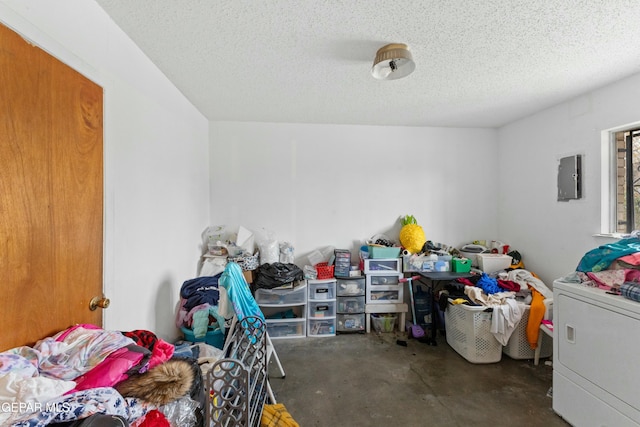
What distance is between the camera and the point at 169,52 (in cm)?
175

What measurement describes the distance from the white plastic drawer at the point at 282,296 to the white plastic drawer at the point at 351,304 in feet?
1.50

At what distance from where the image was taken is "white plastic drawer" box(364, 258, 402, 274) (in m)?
2.99

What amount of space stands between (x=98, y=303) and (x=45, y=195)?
582 mm

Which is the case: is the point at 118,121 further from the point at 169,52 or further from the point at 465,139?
the point at 465,139

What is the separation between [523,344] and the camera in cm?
243

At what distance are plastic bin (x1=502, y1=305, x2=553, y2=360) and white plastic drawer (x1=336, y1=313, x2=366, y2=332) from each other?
1.48 m

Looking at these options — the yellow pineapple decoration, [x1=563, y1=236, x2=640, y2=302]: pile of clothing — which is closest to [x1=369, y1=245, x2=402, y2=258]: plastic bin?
the yellow pineapple decoration

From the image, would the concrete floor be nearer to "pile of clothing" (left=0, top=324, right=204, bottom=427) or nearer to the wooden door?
"pile of clothing" (left=0, top=324, right=204, bottom=427)

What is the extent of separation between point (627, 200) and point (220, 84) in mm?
3726

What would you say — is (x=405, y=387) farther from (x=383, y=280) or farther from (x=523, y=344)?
(x=523, y=344)

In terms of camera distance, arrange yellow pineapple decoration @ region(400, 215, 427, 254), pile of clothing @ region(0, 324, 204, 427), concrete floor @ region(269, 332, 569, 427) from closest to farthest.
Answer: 1. pile of clothing @ region(0, 324, 204, 427)
2. concrete floor @ region(269, 332, 569, 427)
3. yellow pineapple decoration @ region(400, 215, 427, 254)

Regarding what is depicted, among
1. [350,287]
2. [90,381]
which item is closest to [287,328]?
[350,287]

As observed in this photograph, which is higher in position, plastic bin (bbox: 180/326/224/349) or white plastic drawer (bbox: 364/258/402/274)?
white plastic drawer (bbox: 364/258/402/274)

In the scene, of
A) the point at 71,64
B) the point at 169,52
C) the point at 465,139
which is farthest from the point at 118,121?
the point at 465,139
